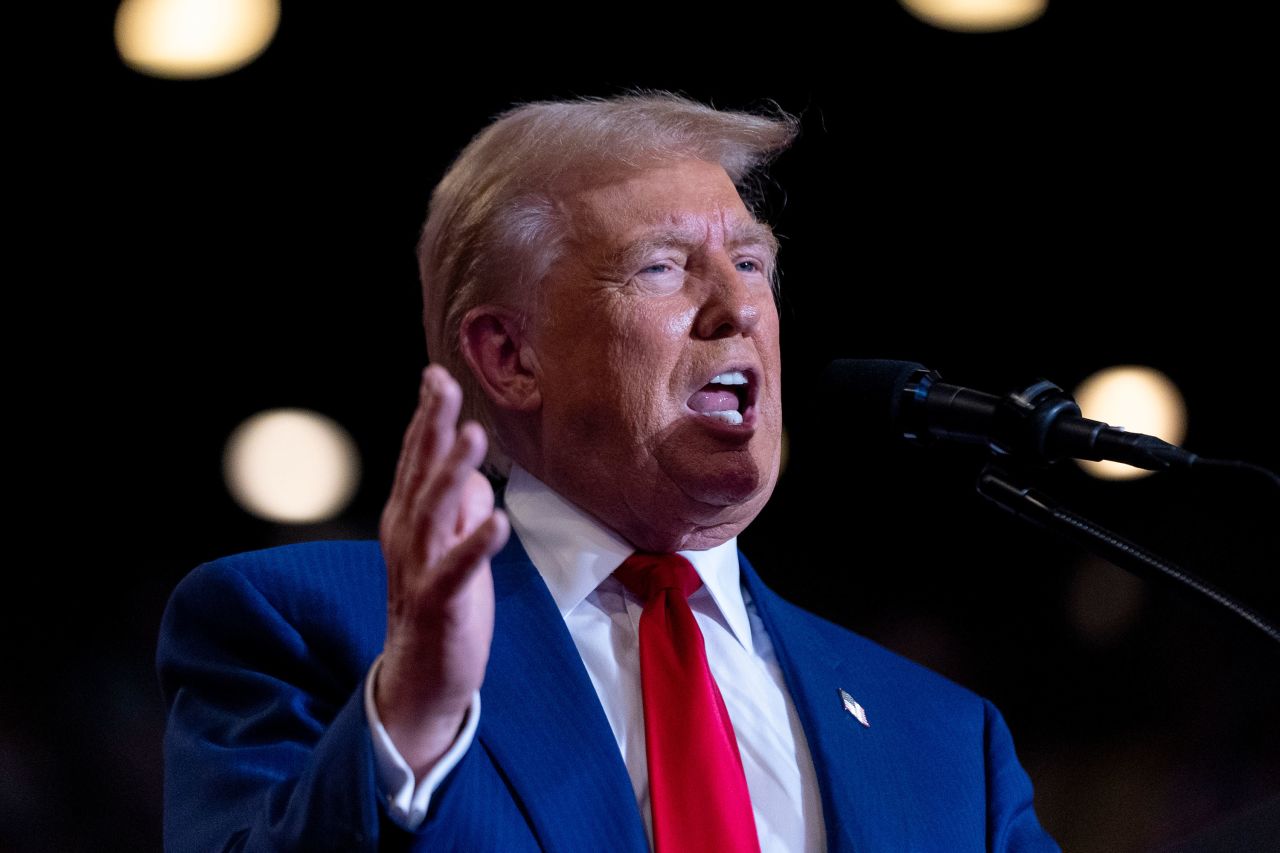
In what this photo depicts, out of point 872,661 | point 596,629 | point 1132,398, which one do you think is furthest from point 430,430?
point 1132,398

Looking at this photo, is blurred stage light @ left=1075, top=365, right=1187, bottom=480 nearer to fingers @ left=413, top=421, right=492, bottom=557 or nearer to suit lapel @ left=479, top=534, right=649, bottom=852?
suit lapel @ left=479, top=534, right=649, bottom=852

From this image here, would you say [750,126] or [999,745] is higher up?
[750,126]

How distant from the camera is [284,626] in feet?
5.10

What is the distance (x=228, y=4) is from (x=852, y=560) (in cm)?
217

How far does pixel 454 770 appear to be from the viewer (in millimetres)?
1258

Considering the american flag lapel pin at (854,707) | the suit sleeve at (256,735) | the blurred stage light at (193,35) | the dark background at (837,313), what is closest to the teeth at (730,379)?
the american flag lapel pin at (854,707)

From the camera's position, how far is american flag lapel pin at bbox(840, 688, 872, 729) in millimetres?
1815

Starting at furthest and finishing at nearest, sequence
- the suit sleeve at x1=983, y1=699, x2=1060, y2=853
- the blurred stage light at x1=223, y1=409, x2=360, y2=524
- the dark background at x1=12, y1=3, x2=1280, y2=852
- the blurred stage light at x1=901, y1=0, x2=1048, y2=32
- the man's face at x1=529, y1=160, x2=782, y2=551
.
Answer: the blurred stage light at x1=223, y1=409, x2=360, y2=524, the blurred stage light at x1=901, y1=0, x2=1048, y2=32, the dark background at x1=12, y1=3, x2=1280, y2=852, the suit sleeve at x1=983, y1=699, x2=1060, y2=853, the man's face at x1=529, y1=160, x2=782, y2=551

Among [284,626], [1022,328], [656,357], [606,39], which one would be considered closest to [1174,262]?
[1022,328]

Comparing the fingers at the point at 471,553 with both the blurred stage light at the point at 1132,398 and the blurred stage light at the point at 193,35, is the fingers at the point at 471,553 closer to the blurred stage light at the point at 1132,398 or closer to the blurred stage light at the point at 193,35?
the blurred stage light at the point at 193,35

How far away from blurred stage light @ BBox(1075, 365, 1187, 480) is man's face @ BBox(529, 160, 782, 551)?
6.95 ft

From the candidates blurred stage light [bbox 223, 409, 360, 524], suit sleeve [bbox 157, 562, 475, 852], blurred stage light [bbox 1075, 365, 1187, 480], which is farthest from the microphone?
blurred stage light [bbox 1075, 365, 1187, 480]

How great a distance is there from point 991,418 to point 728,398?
1.72 feet

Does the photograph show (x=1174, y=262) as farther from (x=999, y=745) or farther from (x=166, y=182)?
(x=166, y=182)
